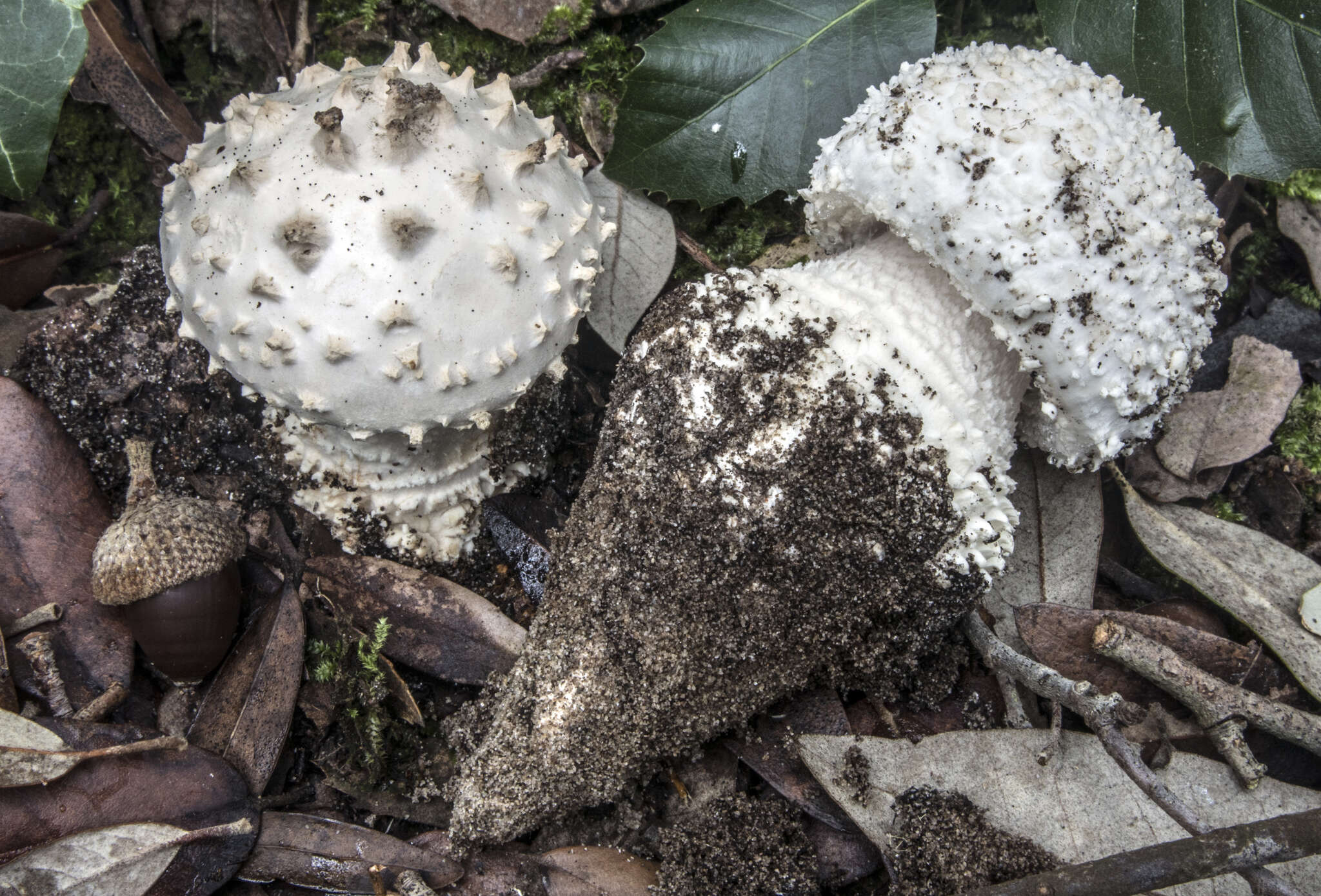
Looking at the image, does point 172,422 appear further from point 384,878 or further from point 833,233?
point 833,233

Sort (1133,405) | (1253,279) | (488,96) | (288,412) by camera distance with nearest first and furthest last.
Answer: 1. (1133,405)
2. (488,96)
3. (288,412)
4. (1253,279)

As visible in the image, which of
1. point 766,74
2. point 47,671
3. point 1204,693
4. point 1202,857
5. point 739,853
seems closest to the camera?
point 1202,857

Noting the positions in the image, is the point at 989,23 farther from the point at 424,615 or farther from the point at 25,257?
the point at 25,257

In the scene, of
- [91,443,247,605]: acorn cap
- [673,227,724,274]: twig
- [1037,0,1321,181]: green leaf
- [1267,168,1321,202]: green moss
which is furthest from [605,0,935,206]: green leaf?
[91,443,247,605]: acorn cap

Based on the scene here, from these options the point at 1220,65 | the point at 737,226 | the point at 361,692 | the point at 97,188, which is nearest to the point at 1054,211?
the point at 1220,65

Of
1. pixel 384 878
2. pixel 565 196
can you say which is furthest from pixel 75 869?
pixel 565 196

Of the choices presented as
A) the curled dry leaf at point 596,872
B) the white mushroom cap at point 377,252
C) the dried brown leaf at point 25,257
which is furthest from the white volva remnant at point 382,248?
the curled dry leaf at point 596,872

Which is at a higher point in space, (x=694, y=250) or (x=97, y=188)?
(x=694, y=250)

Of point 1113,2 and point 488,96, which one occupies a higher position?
point 1113,2
